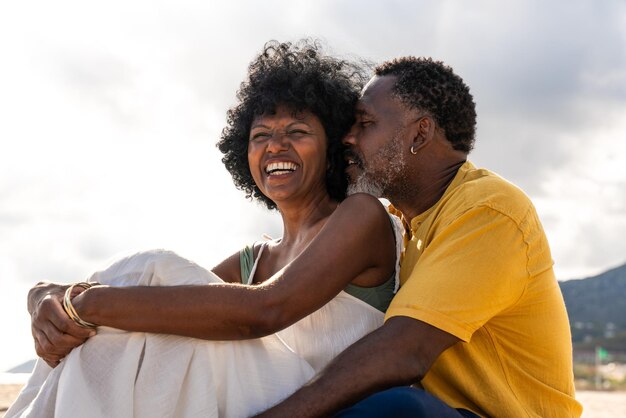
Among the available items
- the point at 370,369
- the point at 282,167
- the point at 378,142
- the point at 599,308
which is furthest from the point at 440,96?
the point at 599,308

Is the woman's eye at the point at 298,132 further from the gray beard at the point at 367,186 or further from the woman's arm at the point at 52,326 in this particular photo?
the woman's arm at the point at 52,326

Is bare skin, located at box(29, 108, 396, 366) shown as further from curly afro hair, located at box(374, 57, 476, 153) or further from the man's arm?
curly afro hair, located at box(374, 57, 476, 153)

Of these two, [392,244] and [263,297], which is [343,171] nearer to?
[392,244]

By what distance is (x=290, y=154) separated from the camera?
4598 mm

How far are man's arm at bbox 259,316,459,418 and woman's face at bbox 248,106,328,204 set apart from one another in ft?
4.10

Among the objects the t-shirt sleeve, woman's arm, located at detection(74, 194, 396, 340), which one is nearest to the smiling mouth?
woman's arm, located at detection(74, 194, 396, 340)

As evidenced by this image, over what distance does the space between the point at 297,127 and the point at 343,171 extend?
35cm

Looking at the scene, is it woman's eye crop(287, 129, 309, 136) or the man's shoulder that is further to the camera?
woman's eye crop(287, 129, 309, 136)

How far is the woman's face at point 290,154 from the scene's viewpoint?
4.61 m

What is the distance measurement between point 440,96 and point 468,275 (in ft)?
3.85

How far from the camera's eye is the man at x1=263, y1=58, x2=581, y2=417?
351 centimetres

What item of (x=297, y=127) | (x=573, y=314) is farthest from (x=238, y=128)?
(x=573, y=314)

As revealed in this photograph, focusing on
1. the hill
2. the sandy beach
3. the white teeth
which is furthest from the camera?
the hill

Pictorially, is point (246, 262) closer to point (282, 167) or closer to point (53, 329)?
point (282, 167)
